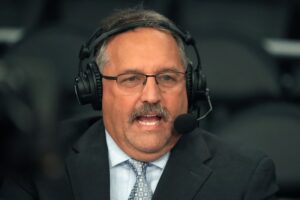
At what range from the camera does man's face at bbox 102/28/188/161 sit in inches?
36.6

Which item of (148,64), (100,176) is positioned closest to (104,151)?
(100,176)

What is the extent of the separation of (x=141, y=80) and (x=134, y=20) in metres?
0.11

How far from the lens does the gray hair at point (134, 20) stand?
96 cm

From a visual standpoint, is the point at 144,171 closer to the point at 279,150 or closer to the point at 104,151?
the point at 104,151

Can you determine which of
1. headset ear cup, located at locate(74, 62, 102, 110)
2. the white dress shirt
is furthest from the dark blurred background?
the white dress shirt

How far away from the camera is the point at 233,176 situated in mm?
987

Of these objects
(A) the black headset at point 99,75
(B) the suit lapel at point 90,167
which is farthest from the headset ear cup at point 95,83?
(B) the suit lapel at point 90,167

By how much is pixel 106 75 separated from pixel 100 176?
0.18 meters

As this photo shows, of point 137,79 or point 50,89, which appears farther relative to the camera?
point 137,79

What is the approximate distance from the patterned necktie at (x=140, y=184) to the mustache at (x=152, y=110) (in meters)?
0.10

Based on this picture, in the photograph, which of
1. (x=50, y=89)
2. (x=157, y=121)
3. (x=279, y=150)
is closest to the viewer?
(x=50, y=89)

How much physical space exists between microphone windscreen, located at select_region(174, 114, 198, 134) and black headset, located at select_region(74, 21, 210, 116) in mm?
95

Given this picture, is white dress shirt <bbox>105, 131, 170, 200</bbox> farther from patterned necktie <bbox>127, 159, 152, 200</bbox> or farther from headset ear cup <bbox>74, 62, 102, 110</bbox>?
headset ear cup <bbox>74, 62, 102, 110</bbox>

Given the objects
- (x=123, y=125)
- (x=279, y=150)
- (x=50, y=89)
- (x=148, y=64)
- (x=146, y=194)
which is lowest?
(x=279, y=150)
